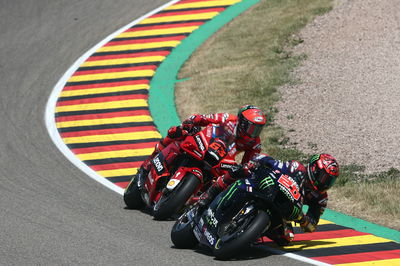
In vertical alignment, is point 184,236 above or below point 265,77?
above

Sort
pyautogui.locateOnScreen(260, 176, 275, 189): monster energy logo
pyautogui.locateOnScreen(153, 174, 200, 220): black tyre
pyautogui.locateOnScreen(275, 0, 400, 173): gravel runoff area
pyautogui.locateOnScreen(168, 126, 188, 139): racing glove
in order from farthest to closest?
1. pyautogui.locateOnScreen(275, 0, 400, 173): gravel runoff area
2. pyautogui.locateOnScreen(168, 126, 188, 139): racing glove
3. pyautogui.locateOnScreen(153, 174, 200, 220): black tyre
4. pyautogui.locateOnScreen(260, 176, 275, 189): monster energy logo

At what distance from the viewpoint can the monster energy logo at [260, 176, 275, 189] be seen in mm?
9391

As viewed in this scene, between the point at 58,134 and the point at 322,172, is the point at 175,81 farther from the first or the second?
the point at 322,172

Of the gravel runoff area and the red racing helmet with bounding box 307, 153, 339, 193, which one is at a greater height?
the red racing helmet with bounding box 307, 153, 339, 193

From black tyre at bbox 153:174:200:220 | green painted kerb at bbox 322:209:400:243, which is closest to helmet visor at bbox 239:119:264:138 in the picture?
black tyre at bbox 153:174:200:220

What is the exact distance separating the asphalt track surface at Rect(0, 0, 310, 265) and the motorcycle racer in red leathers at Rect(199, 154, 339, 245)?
417 millimetres

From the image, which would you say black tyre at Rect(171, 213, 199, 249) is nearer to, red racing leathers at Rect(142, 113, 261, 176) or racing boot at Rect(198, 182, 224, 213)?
racing boot at Rect(198, 182, 224, 213)

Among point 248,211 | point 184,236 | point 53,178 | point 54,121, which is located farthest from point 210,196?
point 54,121

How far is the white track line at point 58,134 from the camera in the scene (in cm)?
1299

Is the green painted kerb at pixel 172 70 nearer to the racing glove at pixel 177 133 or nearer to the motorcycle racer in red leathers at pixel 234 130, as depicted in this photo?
the racing glove at pixel 177 133

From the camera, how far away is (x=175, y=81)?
18.8 meters

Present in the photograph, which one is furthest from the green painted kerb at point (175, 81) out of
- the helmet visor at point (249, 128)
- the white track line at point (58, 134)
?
the helmet visor at point (249, 128)

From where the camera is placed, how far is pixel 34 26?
72.6ft

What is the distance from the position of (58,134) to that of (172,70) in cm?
433
